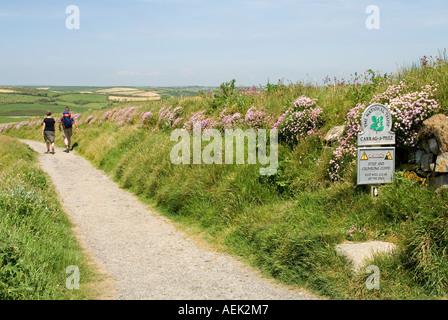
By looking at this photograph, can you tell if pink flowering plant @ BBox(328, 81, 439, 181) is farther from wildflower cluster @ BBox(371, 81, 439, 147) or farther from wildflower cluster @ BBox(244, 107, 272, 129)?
wildflower cluster @ BBox(244, 107, 272, 129)

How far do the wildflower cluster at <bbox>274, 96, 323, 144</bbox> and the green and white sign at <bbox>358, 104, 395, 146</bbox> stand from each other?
7.79 feet

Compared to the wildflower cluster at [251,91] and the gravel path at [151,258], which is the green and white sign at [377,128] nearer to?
the gravel path at [151,258]

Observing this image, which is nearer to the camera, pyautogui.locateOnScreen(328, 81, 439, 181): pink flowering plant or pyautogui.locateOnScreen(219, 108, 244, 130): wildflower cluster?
pyautogui.locateOnScreen(328, 81, 439, 181): pink flowering plant

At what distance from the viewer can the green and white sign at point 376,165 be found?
687cm

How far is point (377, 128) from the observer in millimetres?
7078

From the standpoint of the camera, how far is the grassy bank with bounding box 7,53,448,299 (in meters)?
5.22

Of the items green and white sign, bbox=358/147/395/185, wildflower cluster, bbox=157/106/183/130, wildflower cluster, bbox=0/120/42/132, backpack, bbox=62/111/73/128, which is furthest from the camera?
wildflower cluster, bbox=0/120/42/132

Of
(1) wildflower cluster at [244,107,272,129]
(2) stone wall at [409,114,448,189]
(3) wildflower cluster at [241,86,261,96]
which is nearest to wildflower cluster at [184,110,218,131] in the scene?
(3) wildflower cluster at [241,86,261,96]

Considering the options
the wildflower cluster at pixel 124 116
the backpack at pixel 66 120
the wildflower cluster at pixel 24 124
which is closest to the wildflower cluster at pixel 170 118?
the wildflower cluster at pixel 124 116

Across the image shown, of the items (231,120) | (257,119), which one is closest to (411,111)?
(257,119)

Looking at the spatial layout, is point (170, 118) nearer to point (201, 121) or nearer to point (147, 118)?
point (147, 118)

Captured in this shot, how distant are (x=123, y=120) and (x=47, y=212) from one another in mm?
15633
